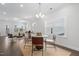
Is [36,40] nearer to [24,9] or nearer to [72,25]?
[24,9]

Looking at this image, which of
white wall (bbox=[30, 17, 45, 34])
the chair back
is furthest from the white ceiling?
the chair back

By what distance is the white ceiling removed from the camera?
309cm

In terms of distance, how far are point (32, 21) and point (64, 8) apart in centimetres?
82

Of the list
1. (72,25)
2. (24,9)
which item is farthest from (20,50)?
(72,25)

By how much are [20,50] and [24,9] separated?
99 centimetres

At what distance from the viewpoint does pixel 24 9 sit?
3127 millimetres

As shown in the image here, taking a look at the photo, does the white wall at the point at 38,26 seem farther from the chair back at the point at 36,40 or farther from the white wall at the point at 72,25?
the white wall at the point at 72,25

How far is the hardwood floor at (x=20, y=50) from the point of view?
10.1ft

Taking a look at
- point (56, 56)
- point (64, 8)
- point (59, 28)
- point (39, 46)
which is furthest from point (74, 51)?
point (64, 8)

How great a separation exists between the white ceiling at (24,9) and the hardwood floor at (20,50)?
2.00ft

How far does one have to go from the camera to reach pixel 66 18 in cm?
307

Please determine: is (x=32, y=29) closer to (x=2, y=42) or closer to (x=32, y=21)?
(x=32, y=21)

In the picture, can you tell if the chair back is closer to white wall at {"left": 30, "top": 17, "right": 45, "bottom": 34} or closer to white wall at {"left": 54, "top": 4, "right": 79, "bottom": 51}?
white wall at {"left": 30, "top": 17, "right": 45, "bottom": 34}

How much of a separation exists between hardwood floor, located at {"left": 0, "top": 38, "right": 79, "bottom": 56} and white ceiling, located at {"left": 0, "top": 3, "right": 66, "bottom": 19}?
0.61 meters
